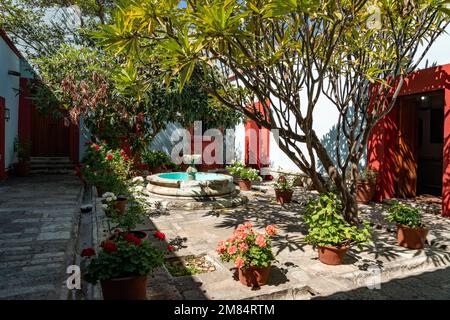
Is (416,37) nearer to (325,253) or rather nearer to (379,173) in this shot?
(325,253)

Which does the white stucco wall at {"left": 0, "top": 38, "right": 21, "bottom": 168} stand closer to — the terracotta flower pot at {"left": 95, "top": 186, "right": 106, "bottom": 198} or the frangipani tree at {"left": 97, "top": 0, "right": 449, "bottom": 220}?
the terracotta flower pot at {"left": 95, "top": 186, "right": 106, "bottom": 198}

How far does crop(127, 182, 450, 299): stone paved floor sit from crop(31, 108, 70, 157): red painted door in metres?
10.0

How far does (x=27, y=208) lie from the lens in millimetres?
7414

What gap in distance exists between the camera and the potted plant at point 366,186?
344 inches

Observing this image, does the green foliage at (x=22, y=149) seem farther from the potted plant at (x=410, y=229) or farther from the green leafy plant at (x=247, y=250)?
the potted plant at (x=410, y=229)

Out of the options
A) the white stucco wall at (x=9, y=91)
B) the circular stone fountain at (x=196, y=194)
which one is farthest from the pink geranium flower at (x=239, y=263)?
the white stucco wall at (x=9, y=91)

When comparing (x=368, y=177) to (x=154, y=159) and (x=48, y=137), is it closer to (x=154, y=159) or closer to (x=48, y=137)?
(x=154, y=159)

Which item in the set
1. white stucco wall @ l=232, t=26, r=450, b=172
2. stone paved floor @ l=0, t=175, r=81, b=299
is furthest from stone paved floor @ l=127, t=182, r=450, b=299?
white stucco wall @ l=232, t=26, r=450, b=172

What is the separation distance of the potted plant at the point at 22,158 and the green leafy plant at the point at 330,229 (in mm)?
11806

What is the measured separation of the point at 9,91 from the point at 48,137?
10.0 ft

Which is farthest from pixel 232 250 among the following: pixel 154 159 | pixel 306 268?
pixel 154 159

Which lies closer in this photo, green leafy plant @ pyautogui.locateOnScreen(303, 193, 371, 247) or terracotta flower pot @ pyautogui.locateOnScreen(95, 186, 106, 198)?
green leafy plant @ pyautogui.locateOnScreen(303, 193, 371, 247)

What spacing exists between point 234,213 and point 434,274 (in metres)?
4.22

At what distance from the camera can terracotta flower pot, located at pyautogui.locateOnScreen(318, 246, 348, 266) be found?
4543 millimetres
